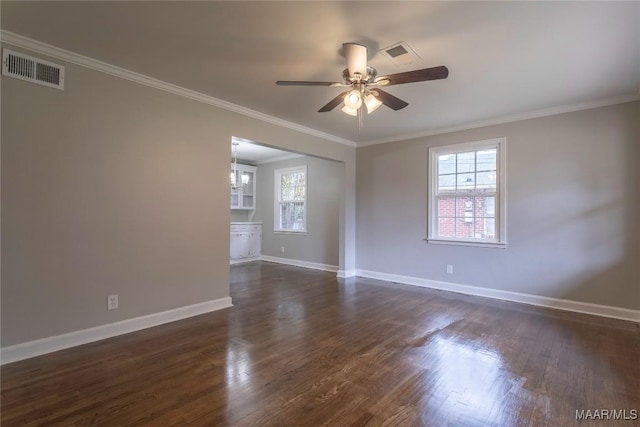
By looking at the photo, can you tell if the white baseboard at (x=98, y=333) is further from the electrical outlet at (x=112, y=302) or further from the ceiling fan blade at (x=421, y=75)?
the ceiling fan blade at (x=421, y=75)

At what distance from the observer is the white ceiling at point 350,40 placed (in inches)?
83.8

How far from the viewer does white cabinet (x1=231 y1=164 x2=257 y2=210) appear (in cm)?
764

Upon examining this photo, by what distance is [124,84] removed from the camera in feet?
10.0

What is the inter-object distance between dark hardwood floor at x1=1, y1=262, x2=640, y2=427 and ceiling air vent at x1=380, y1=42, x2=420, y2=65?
2.52 meters

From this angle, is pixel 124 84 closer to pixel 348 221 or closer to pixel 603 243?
pixel 348 221

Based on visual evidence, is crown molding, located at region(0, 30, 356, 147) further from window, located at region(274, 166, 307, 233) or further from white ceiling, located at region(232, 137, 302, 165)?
window, located at region(274, 166, 307, 233)

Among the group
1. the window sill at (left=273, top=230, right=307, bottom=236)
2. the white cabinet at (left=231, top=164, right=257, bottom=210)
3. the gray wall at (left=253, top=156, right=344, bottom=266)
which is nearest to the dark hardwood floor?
the gray wall at (left=253, top=156, right=344, bottom=266)

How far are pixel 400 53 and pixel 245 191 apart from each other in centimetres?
589

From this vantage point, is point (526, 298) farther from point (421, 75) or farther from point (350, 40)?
point (350, 40)

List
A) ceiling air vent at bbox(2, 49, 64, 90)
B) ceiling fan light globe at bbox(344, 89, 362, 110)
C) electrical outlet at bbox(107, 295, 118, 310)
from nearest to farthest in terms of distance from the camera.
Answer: ceiling air vent at bbox(2, 49, 64, 90) → ceiling fan light globe at bbox(344, 89, 362, 110) → electrical outlet at bbox(107, 295, 118, 310)

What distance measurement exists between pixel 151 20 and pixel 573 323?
489 centimetres

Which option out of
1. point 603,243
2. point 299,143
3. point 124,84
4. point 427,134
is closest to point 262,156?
point 299,143

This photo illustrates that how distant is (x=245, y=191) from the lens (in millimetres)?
7895

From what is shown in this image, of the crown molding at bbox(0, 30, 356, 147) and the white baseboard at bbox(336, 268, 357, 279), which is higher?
the crown molding at bbox(0, 30, 356, 147)
